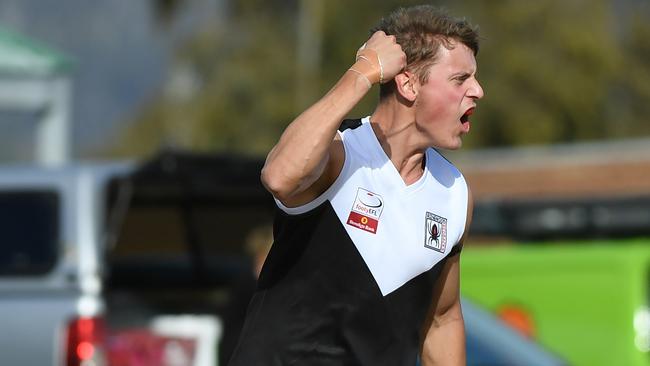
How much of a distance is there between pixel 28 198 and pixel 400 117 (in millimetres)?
4472

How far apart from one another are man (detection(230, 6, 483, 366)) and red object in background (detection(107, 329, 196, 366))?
13.3ft

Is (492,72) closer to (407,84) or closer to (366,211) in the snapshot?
(407,84)

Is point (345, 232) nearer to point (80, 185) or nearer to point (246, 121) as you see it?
point (80, 185)

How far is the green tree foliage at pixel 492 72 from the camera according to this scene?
143 feet

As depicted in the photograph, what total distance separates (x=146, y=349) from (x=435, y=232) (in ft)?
14.2

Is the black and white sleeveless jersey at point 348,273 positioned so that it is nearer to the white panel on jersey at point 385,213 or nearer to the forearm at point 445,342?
the white panel on jersey at point 385,213

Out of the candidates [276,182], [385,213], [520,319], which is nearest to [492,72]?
[520,319]

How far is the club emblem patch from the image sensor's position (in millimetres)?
4059

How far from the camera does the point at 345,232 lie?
13.0 feet

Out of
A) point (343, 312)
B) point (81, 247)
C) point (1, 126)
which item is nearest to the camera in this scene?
point (343, 312)

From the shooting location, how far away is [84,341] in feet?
25.6

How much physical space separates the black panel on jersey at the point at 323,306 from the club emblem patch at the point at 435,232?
14 cm

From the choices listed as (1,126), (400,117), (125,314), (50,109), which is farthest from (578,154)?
(400,117)

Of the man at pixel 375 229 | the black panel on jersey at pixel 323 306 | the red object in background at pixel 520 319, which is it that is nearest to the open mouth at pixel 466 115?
the man at pixel 375 229
